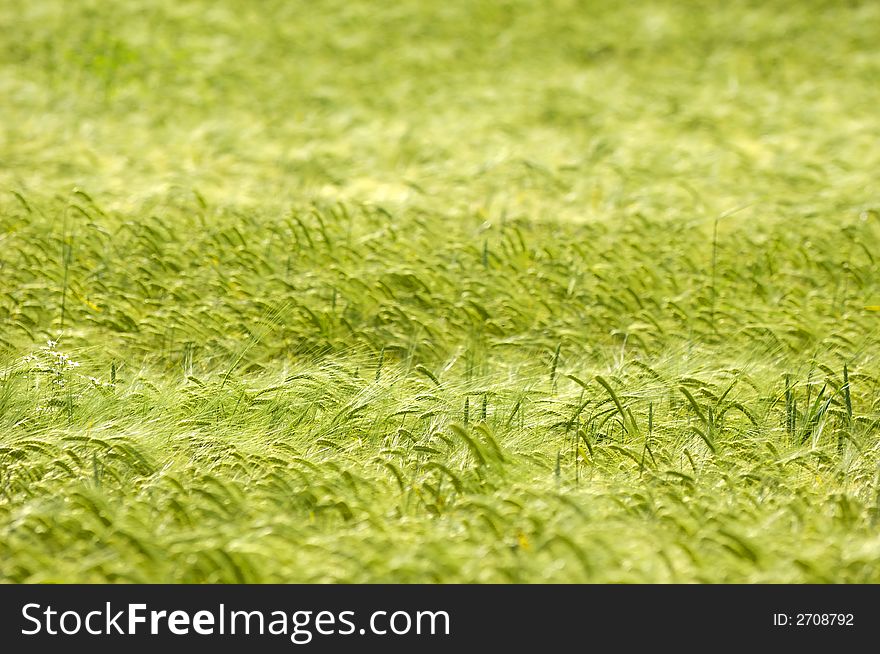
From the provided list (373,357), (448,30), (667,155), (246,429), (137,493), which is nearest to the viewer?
(137,493)

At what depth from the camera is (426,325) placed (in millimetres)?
4230

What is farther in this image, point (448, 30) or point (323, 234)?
point (448, 30)

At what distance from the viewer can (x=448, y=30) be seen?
37.0 ft

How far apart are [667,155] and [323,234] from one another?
3.73 meters

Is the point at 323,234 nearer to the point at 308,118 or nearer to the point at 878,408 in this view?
the point at 878,408

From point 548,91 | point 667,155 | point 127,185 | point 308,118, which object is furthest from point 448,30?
point 127,185

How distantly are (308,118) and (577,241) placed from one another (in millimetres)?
4155

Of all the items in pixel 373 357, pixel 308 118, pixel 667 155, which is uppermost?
pixel 308 118

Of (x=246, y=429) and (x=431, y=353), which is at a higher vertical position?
(x=431, y=353)

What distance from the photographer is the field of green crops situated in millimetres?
2564

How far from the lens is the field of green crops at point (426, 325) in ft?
8.41

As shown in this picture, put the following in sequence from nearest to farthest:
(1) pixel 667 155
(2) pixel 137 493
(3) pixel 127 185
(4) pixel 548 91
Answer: (2) pixel 137 493, (3) pixel 127 185, (1) pixel 667 155, (4) pixel 548 91

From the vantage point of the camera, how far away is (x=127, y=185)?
21.8 ft

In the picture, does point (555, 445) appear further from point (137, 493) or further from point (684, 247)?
point (684, 247)
